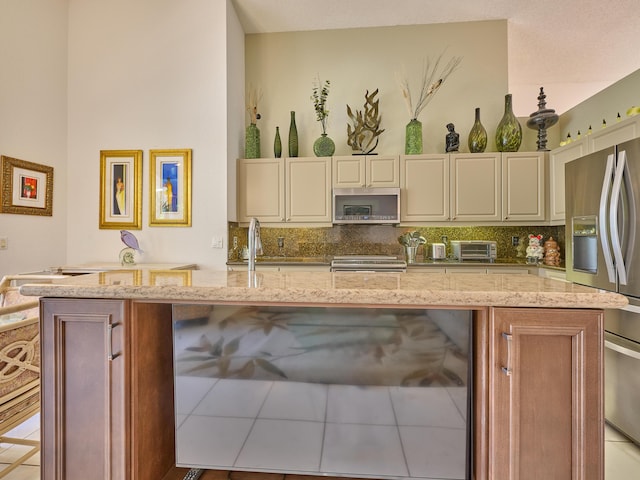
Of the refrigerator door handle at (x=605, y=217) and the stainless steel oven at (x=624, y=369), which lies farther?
the refrigerator door handle at (x=605, y=217)

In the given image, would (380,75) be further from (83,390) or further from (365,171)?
(83,390)

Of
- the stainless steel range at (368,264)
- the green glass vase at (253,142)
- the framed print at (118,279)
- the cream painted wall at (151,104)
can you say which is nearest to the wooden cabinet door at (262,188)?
the green glass vase at (253,142)

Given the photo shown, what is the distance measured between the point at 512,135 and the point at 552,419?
320 cm

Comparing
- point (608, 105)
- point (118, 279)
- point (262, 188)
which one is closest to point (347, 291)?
point (118, 279)

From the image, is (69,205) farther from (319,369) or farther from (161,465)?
(319,369)

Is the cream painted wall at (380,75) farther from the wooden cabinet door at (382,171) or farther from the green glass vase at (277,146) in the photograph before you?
the wooden cabinet door at (382,171)

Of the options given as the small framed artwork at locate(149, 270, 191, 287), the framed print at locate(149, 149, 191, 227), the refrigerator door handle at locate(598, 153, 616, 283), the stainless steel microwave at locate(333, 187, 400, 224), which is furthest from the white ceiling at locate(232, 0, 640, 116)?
the small framed artwork at locate(149, 270, 191, 287)

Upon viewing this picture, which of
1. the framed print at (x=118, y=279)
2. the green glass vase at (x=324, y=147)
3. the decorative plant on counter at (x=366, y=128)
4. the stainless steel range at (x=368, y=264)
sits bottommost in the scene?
the stainless steel range at (x=368, y=264)

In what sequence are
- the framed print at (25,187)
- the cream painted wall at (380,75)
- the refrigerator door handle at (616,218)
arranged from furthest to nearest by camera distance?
the cream painted wall at (380,75) < the framed print at (25,187) < the refrigerator door handle at (616,218)

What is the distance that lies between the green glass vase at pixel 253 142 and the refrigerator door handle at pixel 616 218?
310 centimetres

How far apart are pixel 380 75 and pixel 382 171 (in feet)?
4.32

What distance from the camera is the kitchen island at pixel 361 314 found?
101 centimetres

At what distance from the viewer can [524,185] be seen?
334 centimetres

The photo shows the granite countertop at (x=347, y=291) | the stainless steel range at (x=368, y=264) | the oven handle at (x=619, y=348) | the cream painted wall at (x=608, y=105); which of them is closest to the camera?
the granite countertop at (x=347, y=291)
